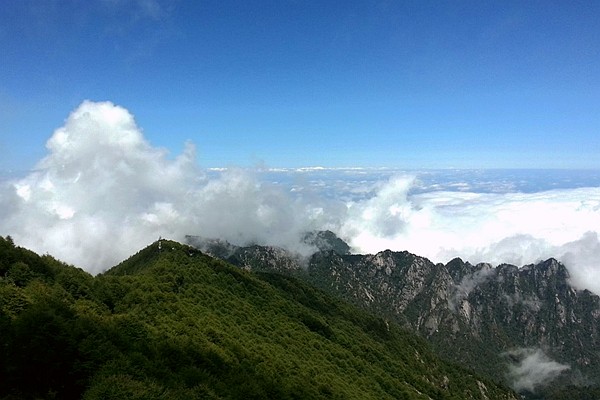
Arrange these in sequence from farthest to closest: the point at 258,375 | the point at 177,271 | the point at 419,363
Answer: the point at 419,363
the point at 177,271
the point at 258,375

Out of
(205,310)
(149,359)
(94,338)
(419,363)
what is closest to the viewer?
(94,338)

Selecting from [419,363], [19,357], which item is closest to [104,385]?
[19,357]

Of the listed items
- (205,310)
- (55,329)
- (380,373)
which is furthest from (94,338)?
(380,373)

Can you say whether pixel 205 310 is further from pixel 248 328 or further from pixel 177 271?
pixel 177 271

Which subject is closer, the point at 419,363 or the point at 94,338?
the point at 94,338

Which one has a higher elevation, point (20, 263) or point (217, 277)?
point (20, 263)

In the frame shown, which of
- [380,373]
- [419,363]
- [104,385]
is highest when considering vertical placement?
[104,385]

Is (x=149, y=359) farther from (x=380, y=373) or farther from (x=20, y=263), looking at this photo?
(x=380, y=373)
